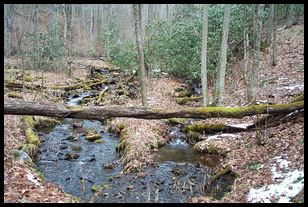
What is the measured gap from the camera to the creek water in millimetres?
8624

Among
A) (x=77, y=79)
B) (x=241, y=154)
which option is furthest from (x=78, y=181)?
(x=77, y=79)

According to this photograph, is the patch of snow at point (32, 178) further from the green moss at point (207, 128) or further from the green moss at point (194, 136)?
the green moss at point (207, 128)

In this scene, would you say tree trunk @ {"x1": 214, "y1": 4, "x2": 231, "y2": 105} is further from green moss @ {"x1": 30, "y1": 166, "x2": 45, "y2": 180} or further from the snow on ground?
green moss @ {"x1": 30, "y1": 166, "x2": 45, "y2": 180}

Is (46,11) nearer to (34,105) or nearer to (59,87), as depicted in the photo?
(59,87)

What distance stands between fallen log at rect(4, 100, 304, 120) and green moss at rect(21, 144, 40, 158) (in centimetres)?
198

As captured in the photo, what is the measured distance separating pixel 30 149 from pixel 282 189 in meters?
7.86

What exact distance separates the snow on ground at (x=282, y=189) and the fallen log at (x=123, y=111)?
2.99m

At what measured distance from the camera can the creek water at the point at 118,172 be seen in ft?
28.3

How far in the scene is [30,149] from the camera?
10.9 meters

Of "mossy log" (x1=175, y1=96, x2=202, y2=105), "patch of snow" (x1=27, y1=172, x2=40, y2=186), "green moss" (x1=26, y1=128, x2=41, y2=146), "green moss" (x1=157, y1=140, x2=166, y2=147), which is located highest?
"mossy log" (x1=175, y1=96, x2=202, y2=105)

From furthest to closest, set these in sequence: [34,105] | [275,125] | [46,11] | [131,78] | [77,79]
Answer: [46,11]
[77,79]
[131,78]
[275,125]
[34,105]

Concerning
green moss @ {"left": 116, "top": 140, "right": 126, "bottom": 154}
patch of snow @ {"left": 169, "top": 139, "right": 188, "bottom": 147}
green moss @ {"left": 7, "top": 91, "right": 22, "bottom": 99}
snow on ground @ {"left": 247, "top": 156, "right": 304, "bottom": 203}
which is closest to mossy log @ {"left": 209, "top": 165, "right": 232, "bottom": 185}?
snow on ground @ {"left": 247, "top": 156, "right": 304, "bottom": 203}

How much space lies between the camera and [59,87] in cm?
2108
